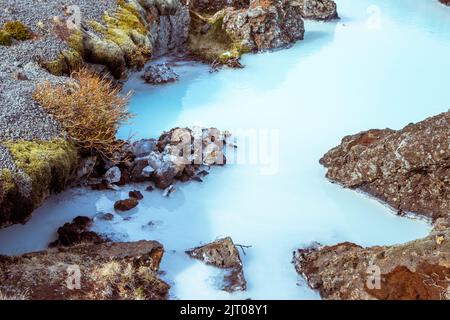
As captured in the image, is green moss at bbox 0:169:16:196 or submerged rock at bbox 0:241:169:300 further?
green moss at bbox 0:169:16:196

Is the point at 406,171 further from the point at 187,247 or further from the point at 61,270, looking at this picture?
the point at 61,270

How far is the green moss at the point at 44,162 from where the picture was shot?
13484 millimetres

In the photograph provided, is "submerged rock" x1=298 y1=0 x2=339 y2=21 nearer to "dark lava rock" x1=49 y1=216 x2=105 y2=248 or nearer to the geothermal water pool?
the geothermal water pool

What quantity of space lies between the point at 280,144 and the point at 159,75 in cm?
804

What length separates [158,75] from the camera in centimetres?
2436

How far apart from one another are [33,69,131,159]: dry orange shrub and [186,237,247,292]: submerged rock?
4879 millimetres

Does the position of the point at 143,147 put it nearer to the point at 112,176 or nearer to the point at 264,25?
the point at 112,176

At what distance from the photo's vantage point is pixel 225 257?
13281mm

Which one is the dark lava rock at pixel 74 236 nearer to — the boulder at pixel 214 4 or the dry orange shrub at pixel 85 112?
the dry orange shrub at pixel 85 112

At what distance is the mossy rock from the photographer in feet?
41.7

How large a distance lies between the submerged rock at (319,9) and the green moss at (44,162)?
2428cm

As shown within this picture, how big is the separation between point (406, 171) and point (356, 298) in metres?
6.22

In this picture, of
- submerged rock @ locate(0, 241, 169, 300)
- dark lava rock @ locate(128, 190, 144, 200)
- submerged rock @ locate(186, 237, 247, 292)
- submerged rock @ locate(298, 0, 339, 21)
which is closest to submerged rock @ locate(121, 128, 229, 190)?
dark lava rock @ locate(128, 190, 144, 200)
